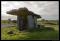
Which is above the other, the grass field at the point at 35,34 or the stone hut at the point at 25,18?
the stone hut at the point at 25,18

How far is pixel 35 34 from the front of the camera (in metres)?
2.24

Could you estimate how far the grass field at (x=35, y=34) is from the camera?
2.22 m

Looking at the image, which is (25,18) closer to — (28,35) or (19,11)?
(19,11)

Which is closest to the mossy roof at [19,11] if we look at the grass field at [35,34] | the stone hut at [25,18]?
the stone hut at [25,18]

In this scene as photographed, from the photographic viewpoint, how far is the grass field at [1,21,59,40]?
7.29 ft

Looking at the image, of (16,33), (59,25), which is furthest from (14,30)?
(59,25)

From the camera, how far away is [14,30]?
2.22 meters

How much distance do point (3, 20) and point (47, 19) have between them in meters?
0.86

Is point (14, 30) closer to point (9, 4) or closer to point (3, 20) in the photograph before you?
point (3, 20)

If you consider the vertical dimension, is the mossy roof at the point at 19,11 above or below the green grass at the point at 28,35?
above

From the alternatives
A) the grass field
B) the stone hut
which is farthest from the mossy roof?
the grass field

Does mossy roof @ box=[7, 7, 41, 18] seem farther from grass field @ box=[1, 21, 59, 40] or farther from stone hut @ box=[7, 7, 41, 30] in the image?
grass field @ box=[1, 21, 59, 40]

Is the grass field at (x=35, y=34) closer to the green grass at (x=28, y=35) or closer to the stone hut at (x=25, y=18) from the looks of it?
the green grass at (x=28, y=35)

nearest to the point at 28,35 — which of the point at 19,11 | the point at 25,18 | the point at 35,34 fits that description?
the point at 35,34
